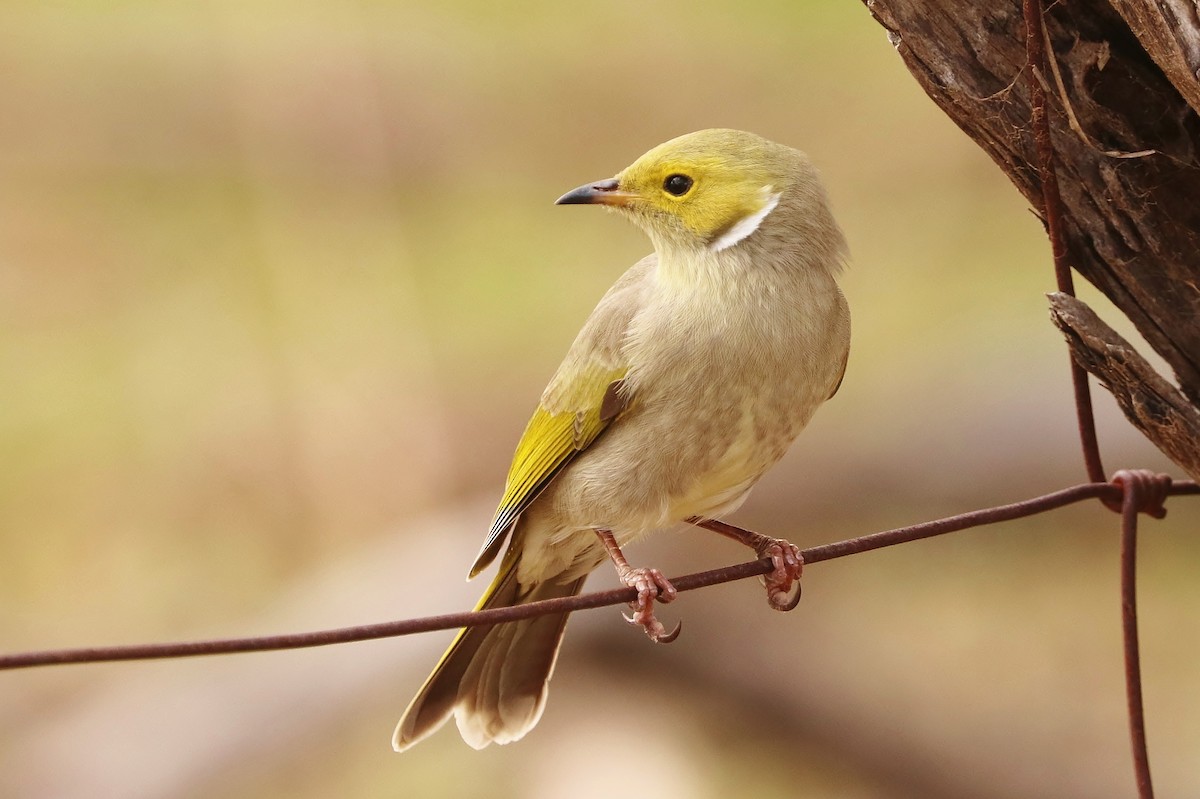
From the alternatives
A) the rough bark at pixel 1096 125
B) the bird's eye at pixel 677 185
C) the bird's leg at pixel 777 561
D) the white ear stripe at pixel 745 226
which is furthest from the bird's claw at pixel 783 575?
the rough bark at pixel 1096 125

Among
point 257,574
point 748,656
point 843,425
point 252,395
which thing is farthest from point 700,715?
point 252,395

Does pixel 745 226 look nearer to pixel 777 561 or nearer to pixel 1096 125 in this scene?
pixel 777 561

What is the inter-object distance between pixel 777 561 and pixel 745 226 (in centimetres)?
87

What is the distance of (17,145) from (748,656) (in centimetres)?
693

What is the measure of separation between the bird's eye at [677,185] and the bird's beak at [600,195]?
0.10 metres

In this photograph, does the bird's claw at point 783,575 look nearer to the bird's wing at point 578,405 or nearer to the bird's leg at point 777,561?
the bird's leg at point 777,561

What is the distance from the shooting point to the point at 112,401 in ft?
31.7

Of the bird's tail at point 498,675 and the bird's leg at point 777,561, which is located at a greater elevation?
the bird's leg at point 777,561

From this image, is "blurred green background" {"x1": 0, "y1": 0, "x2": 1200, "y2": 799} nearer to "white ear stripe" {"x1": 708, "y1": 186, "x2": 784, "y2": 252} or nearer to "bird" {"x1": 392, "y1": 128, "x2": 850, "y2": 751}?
"bird" {"x1": 392, "y1": 128, "x2": 850, "y2": 751}

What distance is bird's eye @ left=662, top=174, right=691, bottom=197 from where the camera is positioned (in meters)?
3.68

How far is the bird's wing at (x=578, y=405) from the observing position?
12.0ft

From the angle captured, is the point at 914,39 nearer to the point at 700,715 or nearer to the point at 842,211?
the point at 700,715

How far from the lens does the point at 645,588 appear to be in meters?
3.47

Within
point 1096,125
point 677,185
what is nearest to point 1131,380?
point 1096,125
